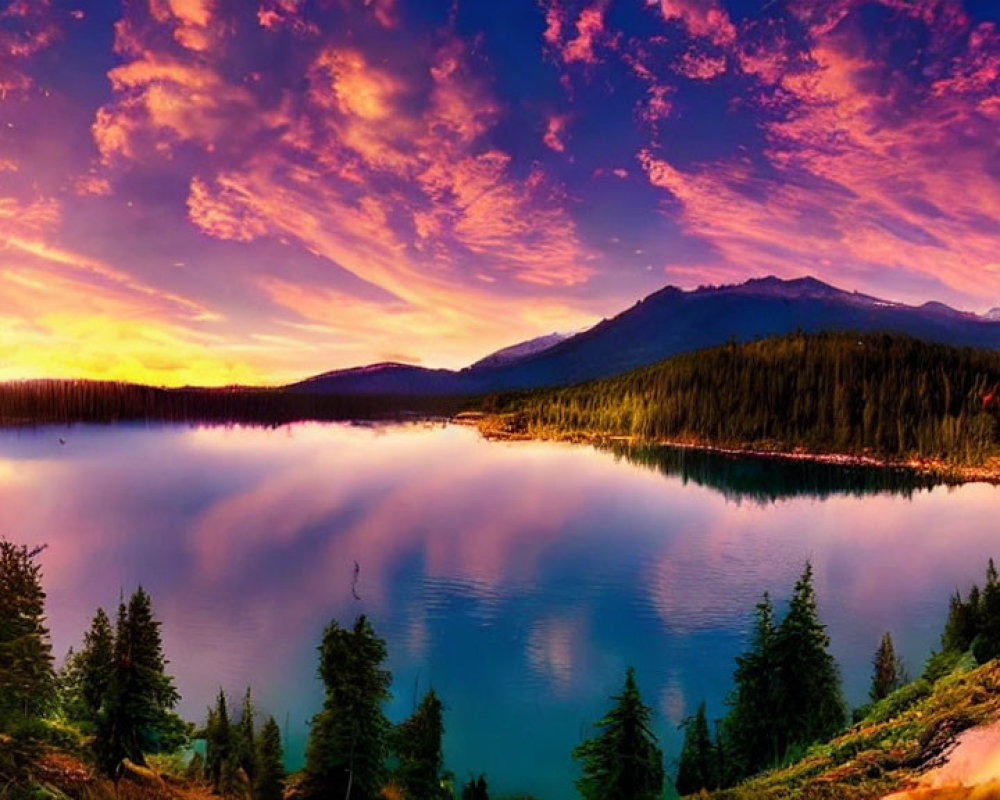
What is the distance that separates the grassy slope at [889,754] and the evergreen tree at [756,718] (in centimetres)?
1221

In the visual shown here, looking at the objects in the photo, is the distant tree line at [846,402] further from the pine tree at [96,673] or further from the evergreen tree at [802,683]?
the pine tree at [96,673]

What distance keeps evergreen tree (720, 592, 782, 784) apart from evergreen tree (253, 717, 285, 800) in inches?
641

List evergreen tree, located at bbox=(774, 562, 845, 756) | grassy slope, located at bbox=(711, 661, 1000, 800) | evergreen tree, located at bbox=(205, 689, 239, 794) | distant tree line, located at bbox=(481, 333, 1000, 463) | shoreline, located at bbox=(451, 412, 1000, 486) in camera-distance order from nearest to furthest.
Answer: grassy slope, located at bbox=(711, 661, 1000, 800) → evergreen tree, located at bbox=(205, 689, 239, 794) → evergreen tree, located at bbox=(774, 562, 845, 756) → shoreline, located at bbox=(451, 412, 1000, 486) → distant tree line, located at bbox=(481, 333, 1000, 463)

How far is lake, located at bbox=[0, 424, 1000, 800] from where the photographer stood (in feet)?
118

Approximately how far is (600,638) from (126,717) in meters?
27.7

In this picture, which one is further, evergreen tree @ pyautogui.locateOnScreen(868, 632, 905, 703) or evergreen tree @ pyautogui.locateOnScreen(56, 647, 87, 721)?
evergreen tree @ pyautogui.locateOnScreen(868, 632, 905, 703)

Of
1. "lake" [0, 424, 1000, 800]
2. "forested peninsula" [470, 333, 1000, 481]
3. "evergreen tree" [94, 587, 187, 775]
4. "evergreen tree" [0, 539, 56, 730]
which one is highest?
"forested peninsula" [470, 333, 1000, 481]

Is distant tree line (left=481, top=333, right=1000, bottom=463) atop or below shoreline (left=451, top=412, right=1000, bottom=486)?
atop

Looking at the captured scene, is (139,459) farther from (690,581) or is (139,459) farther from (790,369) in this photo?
(790,369)

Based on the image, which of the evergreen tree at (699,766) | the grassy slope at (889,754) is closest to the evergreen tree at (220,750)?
the evergreen tree at (699,766)

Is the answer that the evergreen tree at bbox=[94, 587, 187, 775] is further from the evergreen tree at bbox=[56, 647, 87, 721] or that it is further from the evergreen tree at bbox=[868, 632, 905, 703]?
the evergreen tree at bbox=[868, 632, 905, 703]

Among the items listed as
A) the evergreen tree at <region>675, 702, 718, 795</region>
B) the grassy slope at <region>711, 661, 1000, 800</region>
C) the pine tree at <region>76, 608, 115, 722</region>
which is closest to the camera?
the grassy slope at <region>711, 661, 1000, 800</region>

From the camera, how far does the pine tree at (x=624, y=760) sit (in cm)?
2223

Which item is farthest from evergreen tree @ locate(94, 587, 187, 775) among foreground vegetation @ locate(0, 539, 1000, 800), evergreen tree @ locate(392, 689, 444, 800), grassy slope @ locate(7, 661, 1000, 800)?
evergreen tree @ locate(392, 689, 444, 800)
